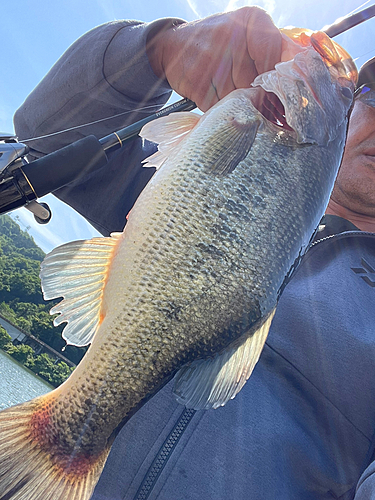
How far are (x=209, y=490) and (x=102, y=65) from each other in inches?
107

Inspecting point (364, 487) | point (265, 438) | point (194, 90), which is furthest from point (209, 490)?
point (194, 90)

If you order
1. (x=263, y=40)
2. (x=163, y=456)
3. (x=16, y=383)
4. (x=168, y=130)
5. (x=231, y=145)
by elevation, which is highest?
(x=263, y=40)

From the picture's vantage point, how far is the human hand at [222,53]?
1.69m

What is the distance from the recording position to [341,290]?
2.13 m

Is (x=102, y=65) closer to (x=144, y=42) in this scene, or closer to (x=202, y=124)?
(x=144, y=42)

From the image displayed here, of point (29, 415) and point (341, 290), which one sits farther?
point (341, 290)

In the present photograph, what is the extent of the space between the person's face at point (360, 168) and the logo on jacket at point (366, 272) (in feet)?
3.04

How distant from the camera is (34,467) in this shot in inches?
47.5

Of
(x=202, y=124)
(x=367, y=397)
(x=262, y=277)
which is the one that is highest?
(x=202, y=124)

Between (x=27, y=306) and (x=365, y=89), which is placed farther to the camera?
(x=27, y=306)

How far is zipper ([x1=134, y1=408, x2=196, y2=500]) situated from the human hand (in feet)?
5.76

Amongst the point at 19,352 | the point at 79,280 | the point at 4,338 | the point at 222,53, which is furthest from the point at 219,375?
the point at 19,352

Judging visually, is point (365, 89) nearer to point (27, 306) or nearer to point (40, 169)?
point (40, 169)

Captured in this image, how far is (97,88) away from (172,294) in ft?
6.16
